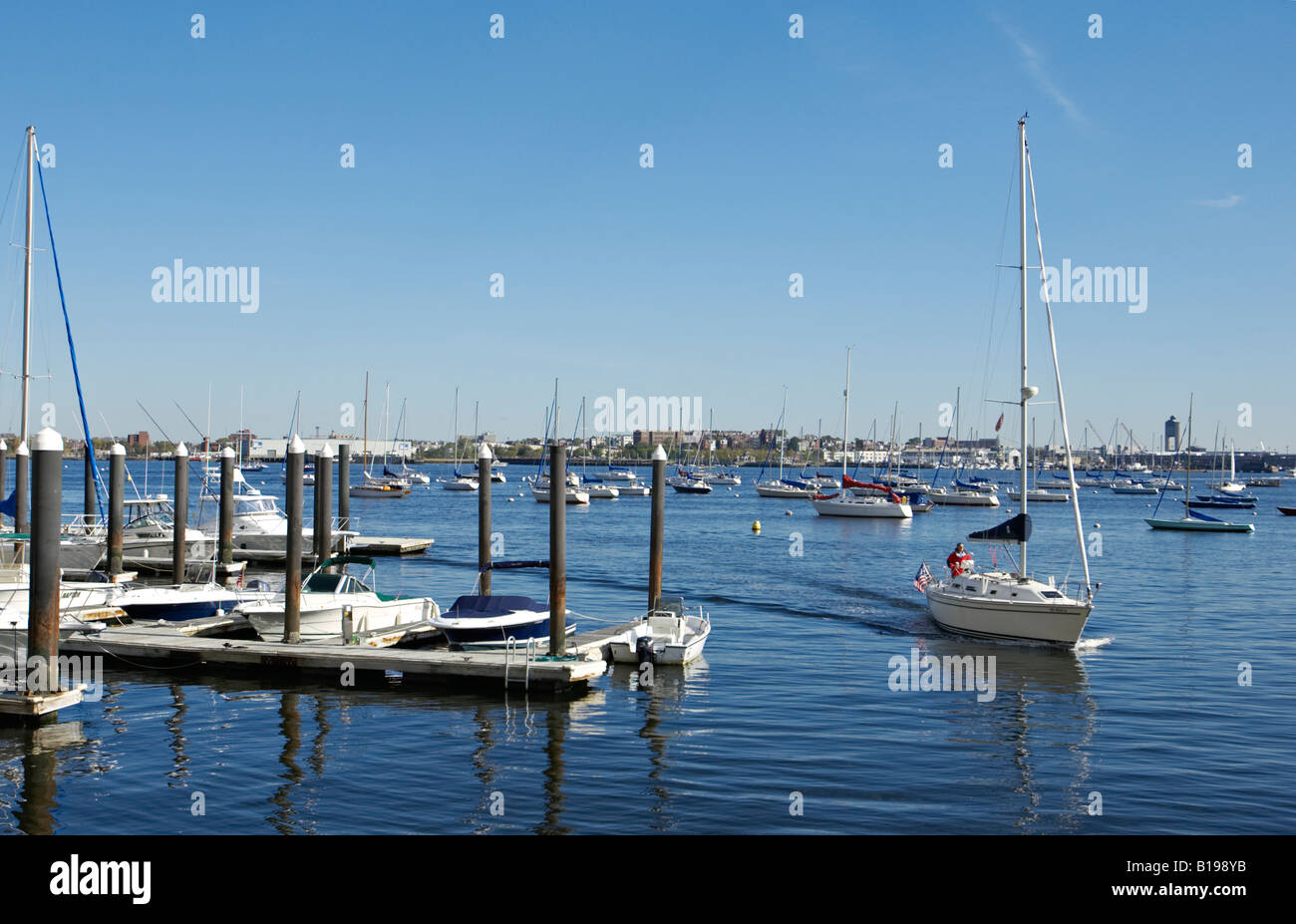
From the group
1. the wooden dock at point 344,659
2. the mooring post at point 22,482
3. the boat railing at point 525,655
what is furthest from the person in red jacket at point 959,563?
the mooring post at point 22,482

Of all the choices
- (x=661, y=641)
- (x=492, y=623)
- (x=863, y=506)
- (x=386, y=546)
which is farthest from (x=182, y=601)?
(x=863, y=506)

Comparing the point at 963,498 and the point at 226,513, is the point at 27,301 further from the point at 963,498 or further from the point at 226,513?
the point at 963,498

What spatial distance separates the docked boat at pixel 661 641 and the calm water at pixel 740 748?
0.47m

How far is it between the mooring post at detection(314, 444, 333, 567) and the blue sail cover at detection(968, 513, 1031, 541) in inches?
702

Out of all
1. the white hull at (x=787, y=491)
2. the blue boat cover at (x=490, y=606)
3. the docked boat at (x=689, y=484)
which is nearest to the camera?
the blue boat cover at (x=490, y=606)

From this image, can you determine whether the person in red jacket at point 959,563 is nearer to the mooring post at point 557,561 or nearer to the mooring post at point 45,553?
the mooring post at point 557,561

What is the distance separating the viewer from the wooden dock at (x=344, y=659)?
899 inches

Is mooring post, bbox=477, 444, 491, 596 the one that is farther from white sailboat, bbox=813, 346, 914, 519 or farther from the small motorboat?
white sailboat, bbox=813, 346, 914, 519

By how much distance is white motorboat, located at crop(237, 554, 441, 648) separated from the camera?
2617 centimetres

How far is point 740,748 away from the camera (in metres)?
19.3
